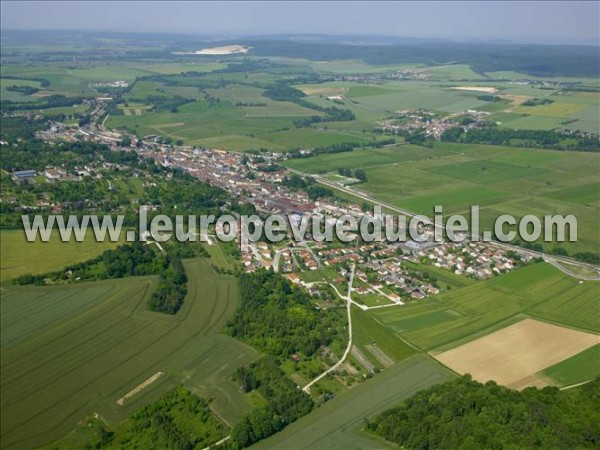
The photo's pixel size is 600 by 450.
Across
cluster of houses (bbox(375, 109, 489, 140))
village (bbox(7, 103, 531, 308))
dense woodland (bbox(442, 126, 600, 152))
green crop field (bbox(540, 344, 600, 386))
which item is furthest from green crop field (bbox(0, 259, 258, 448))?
cluster of houses (bbox(375, 109, 489, 140))

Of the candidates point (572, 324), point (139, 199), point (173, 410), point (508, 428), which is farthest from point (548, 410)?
point (139, 199)

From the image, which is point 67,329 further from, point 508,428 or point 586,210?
point 586,210

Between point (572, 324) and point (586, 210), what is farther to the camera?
point (586, 210)

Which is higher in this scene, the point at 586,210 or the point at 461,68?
the point at 461,68

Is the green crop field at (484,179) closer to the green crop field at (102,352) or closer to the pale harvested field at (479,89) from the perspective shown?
the green crop field at (102,352)

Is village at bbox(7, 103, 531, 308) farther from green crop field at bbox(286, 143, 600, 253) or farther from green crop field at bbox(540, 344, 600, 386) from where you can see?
green crop field at bbox(540, 344, 600, 386)

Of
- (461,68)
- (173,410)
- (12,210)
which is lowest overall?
(173,410)
